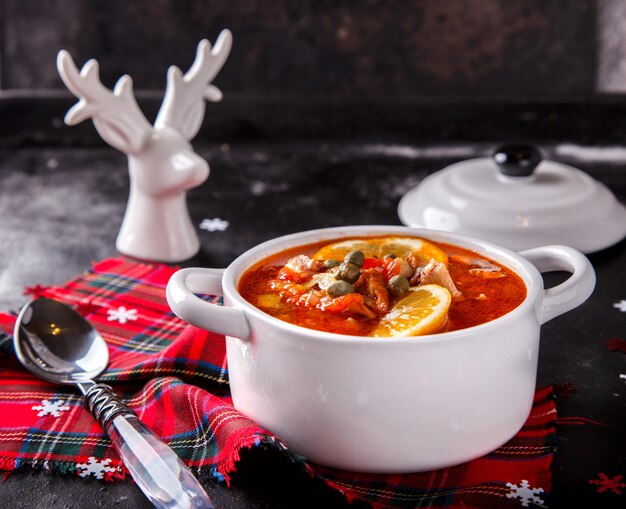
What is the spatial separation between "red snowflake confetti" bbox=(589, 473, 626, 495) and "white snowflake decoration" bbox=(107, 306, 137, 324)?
2.55ft

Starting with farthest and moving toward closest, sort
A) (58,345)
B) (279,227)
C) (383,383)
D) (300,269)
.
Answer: (279,227) → (58,345) → (300,269) → (383,383)

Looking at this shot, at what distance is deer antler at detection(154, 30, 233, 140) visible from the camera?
5.78ft

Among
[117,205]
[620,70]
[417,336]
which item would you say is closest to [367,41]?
[620,70]

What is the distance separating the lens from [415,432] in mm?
944

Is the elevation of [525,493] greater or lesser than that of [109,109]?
lesser

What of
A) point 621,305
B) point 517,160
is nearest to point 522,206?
point 517,160

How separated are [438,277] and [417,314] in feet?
0.39

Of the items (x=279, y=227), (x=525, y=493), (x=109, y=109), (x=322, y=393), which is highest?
(x=109, y=109)

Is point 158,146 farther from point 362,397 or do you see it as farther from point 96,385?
point 362,397

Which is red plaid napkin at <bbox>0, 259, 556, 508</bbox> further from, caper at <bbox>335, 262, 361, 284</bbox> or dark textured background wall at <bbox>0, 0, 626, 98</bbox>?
dark textured background wall at <bbox>0, 0, 626, 98</bbox>

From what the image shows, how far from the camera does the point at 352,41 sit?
122 inches

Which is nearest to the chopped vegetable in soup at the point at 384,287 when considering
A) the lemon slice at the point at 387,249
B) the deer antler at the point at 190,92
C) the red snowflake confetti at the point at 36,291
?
the lemon slice at the point at 387,249

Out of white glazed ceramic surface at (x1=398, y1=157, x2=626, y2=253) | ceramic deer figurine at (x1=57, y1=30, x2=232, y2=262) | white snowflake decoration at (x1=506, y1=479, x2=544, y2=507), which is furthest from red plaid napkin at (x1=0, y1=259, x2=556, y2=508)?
white glazed ceramic surface at (x1=398, y1=157, x2=626, y2=253)

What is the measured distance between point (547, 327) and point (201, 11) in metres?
2.11
